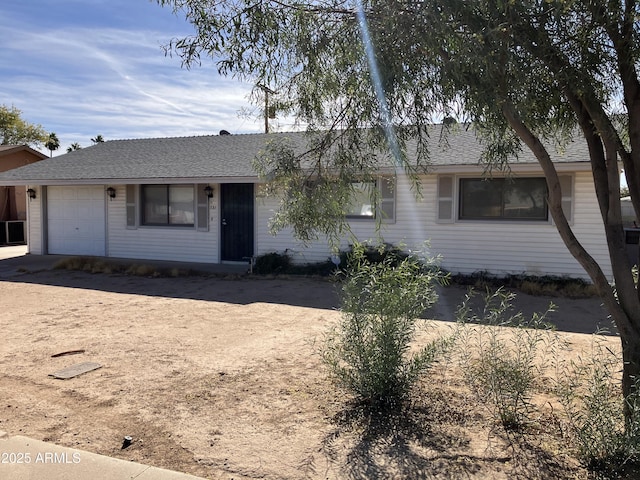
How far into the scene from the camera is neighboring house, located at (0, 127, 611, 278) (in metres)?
11.1

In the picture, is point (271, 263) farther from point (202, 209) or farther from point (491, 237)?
point (491, 237)

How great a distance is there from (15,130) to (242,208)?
34.8 m

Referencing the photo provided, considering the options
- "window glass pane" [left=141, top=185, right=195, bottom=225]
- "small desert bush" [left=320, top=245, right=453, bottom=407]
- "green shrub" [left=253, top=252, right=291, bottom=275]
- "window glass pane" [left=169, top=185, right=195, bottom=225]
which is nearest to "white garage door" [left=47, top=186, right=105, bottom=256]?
"window glass pane" [left=141, top=185, right=195, bottom=225]

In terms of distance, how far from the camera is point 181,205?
1490 centimetres

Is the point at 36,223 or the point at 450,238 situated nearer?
the point at 450,238

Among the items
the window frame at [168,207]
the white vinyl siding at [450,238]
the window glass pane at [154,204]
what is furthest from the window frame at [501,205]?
the window glass pane at [154,204]

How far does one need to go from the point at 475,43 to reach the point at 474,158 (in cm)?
823

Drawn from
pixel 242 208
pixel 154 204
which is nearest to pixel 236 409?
pixel 242 208

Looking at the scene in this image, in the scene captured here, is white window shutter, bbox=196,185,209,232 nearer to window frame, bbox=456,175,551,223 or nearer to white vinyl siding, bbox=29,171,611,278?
white vinyl siding, bbox=29,171,611,278

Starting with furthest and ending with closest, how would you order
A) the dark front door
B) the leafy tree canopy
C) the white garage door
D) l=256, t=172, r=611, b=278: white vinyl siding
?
1. the leafy tree canopy
2. the white garage door
3. the dark front door
4. l=256, t=172, r=611, b=278: white vinyl siding

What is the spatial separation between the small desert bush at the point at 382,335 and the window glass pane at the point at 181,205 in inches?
430

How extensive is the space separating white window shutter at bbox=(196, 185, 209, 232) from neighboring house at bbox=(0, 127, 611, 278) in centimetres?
3

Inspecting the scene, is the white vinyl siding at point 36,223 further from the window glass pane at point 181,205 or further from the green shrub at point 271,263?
the green shrub at point 271,263

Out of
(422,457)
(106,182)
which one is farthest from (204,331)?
(106,182)
